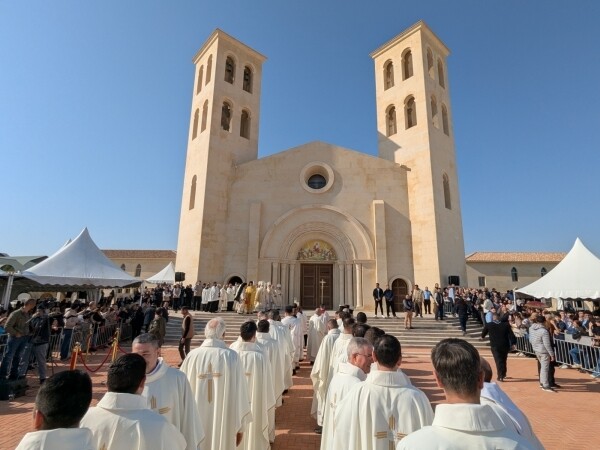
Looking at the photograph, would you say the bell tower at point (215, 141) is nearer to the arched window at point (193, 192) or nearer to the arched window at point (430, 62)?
the arched window at point (193, 192)

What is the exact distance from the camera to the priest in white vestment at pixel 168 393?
98.7 inches

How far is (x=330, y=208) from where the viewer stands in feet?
63.9

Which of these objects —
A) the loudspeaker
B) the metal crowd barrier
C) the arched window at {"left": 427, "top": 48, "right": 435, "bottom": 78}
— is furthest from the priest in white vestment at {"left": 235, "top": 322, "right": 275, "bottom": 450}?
the arched window at {"left": 427, "top": 48, "right": 435, "bottom": 78}

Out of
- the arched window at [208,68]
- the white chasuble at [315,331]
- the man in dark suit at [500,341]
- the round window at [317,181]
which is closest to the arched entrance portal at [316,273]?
the round window at [317,181]

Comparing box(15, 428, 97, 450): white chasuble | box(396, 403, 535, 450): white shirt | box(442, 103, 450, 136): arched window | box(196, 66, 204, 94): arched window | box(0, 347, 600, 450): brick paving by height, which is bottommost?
box(0, 347, 600, 450): brick paving

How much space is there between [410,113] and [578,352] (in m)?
17.0

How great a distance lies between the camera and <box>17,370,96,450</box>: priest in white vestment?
54.6 inches

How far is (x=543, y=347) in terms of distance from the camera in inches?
289

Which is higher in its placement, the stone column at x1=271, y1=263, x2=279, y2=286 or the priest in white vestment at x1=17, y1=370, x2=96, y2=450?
the stone column at x1=271, y1=263, x2=279, y2=286

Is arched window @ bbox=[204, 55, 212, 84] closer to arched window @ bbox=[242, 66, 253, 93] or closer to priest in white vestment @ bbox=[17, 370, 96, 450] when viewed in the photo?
arched window @ bbox=[242, 66, 253, 93]

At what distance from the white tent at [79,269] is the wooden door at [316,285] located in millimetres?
10082

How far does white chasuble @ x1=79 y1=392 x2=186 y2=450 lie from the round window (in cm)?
1915

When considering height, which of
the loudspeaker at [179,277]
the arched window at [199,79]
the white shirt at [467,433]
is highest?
the arched window at [199,79]

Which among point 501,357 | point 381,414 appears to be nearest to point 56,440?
point 381,414
